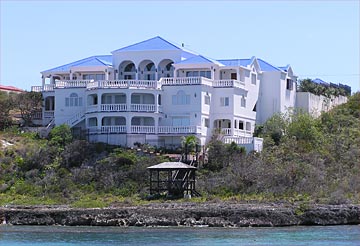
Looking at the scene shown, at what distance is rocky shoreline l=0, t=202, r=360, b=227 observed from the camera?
170 ft

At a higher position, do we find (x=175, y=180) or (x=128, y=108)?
(x=128, y=108)

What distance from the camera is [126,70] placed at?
3063 inches

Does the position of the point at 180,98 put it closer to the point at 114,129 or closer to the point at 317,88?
the point at 114,129

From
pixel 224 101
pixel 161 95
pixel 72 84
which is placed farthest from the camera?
pixel 72 84

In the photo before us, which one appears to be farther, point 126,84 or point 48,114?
point 48,114

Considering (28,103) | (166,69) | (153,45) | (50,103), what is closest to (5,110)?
(28,103)

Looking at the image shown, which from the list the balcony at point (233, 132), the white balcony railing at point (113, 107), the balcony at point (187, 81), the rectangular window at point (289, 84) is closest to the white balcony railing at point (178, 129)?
the balcony at point (233, 132)

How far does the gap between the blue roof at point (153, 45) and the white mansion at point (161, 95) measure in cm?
8

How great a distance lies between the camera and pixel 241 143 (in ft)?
224

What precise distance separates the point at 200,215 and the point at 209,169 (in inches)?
473

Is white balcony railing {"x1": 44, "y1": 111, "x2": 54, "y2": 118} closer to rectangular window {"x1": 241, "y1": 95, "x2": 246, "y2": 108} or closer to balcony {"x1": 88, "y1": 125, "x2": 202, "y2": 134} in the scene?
balcony {"x1": 88, "y1": 125, "x2": 202, "y2": 134}

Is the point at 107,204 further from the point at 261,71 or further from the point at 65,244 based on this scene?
the point at 261,71

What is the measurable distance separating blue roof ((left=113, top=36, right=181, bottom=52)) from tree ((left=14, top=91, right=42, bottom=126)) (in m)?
7.84

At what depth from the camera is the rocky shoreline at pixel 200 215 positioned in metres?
51.8
